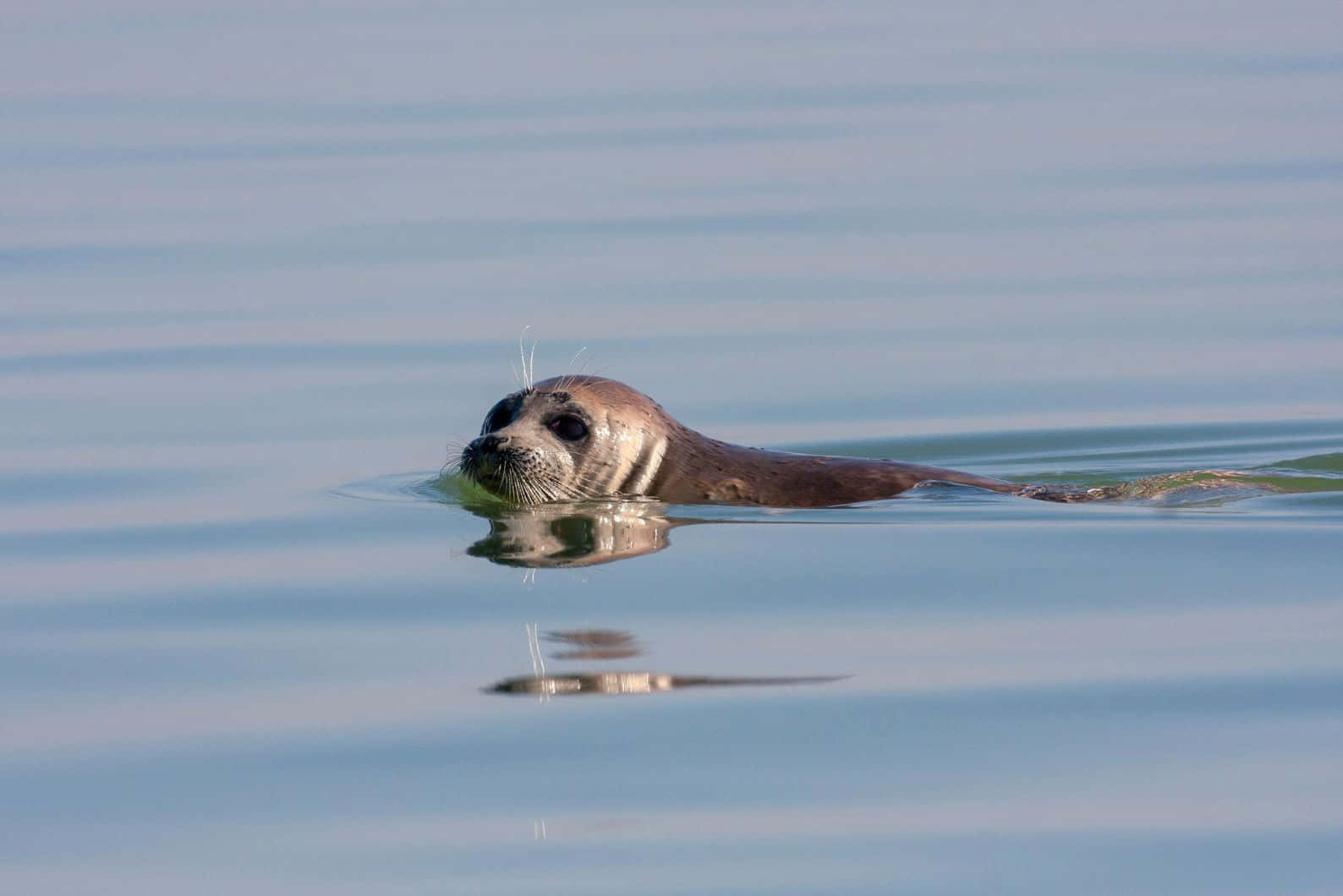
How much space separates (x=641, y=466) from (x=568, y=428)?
0.42m

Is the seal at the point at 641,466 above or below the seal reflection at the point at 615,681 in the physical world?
above

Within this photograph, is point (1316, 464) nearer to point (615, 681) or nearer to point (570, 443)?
point (570, 443)

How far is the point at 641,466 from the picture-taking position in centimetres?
1081

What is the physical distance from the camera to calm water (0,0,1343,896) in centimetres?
602

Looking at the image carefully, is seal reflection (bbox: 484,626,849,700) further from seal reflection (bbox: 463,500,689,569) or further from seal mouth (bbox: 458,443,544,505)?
seal mouth (bbox: 458,443,544,505)

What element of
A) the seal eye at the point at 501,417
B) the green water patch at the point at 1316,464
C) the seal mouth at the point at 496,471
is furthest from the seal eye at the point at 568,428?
the green water patch at the point at 1316,464

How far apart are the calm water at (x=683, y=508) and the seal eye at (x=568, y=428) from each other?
15.6 inches

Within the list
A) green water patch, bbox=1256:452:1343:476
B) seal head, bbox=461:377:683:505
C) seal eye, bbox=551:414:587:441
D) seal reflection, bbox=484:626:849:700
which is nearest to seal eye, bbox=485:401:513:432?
seal head, bbox=461:377:683:505

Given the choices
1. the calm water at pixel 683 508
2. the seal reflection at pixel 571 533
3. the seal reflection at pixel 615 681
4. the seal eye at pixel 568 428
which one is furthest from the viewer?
the seal eye at pixel 568 428

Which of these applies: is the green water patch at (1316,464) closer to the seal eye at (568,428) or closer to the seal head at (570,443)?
the seal head at (570,443)

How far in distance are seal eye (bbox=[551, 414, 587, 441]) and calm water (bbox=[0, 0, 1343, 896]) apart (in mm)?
397

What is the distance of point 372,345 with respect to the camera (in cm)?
1416

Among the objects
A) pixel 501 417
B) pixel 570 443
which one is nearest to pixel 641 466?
pixel 570 443

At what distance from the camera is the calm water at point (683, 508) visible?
602cm
